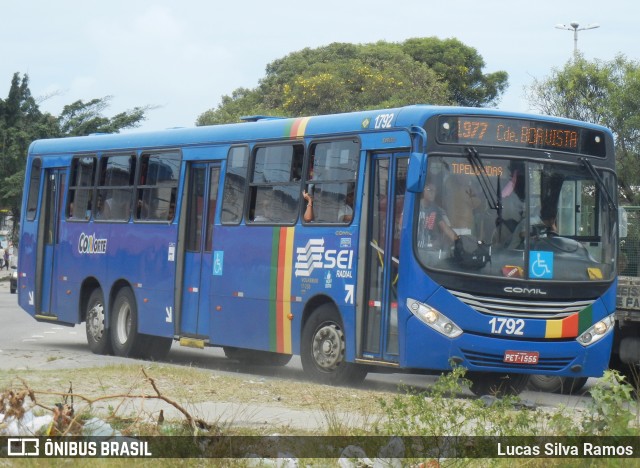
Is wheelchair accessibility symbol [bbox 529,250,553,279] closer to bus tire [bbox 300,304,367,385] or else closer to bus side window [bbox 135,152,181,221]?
bus tire [bbox 300,304,367,385]

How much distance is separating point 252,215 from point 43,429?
333 inches

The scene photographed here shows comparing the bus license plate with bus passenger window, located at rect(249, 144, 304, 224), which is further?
bus passenger window, located at rect(249, 144, 304, 224)

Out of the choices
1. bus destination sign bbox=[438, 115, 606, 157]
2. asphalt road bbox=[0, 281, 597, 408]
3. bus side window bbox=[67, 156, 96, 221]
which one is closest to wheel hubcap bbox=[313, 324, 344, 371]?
asphalt road bbox=[0, 281, 597, 408]

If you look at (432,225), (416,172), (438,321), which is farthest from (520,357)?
(416,172)

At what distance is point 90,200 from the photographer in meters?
20.6

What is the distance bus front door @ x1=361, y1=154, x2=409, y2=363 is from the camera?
1432cm

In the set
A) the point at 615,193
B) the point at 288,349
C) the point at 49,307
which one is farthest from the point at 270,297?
the point at 49,307

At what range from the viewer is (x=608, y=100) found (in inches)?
1580

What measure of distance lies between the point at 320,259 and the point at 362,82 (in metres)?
39.8

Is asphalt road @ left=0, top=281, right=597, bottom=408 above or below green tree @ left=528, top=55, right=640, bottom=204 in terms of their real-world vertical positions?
below

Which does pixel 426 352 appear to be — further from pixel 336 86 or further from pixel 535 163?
pixel 336 86

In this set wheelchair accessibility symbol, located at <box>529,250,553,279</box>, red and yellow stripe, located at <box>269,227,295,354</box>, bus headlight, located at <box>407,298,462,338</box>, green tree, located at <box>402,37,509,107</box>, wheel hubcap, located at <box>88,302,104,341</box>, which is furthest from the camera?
green tree, located at <box>402,37,509,107</box>

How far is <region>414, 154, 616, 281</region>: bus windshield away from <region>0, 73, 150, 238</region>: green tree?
40424mm

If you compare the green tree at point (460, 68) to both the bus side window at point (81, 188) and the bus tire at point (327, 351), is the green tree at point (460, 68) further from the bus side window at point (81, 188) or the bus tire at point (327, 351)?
the bus tire at point (327, 351)
